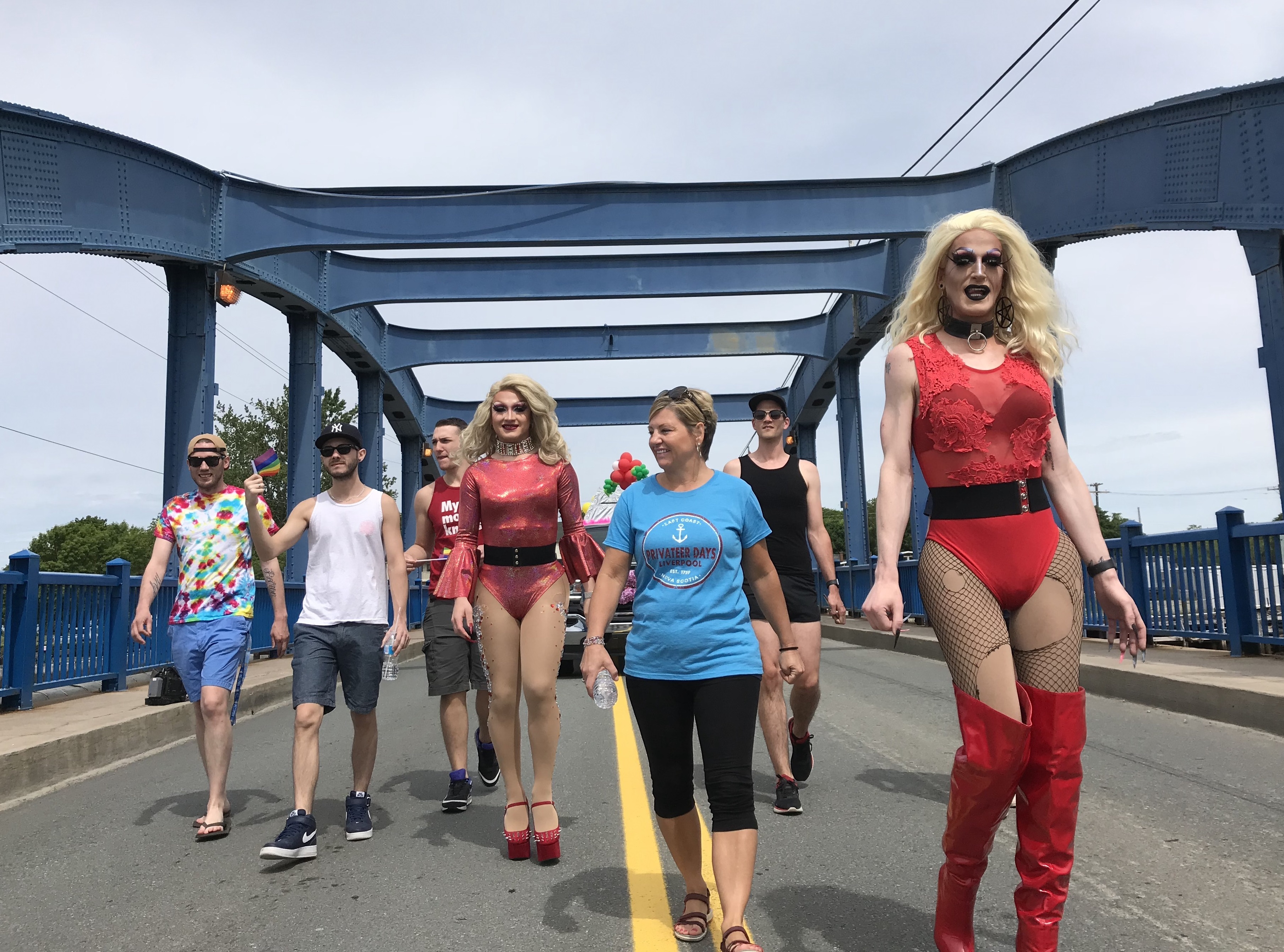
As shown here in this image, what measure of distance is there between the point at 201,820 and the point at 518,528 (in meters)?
2.13

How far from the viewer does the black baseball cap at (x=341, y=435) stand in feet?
16.8

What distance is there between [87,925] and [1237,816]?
15.5 ft

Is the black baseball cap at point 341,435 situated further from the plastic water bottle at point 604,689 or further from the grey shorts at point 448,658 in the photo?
the plastic water bottle at point 604,689

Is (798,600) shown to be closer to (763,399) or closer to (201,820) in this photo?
(763,399)

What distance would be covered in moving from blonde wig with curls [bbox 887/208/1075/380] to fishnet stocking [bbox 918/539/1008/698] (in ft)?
2.26

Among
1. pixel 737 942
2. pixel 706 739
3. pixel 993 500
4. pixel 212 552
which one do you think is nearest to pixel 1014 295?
pixel 993 500

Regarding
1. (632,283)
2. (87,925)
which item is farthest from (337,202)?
(87,925)

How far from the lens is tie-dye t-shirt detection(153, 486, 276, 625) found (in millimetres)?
5219

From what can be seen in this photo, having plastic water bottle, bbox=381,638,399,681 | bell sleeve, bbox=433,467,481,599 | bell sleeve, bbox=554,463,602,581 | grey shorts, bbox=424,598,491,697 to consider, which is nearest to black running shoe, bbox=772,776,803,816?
bell sleeve, bbox=554,463,602,581

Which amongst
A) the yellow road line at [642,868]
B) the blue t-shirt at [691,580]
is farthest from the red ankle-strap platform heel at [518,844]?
the blue t-shirt at [691,580]

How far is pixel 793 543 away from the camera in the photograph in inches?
214

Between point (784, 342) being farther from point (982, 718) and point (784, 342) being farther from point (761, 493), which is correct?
point (982, 718)

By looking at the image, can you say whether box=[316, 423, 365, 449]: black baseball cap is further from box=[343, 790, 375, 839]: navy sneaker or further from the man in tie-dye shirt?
box=[343, 790, 375, 839]: navy sneaker

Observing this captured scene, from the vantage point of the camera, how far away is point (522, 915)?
3.54 metres
